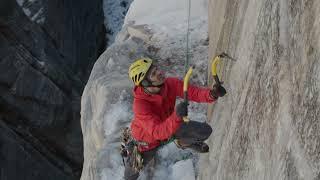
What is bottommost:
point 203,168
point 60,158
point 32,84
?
point 60,158

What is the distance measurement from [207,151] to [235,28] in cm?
149

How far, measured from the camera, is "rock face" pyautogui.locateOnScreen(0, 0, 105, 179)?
19344 mm

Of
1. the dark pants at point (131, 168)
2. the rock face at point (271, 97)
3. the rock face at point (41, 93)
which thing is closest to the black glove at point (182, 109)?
the rock face at point (271, 97)

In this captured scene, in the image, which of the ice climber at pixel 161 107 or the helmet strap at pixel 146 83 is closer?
the ice climber at pixel 161 107

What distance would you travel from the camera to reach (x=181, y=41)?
11023 millimetres

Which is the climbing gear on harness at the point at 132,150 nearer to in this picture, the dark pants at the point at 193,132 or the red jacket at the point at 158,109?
the red jacket at the point at 158,109

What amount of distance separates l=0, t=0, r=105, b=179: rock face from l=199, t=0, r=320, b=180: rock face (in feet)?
45.4

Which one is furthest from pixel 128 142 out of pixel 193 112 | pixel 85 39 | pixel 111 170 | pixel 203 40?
pixel 85 39

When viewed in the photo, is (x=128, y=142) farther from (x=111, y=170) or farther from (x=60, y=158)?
(x=60, y=158)

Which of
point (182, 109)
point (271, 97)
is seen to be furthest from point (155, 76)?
point (271, 97)

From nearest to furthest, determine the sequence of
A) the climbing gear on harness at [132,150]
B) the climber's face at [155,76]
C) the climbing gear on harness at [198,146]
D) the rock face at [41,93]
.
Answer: the climber's face at [155,76]
the climbing gear on harness at [198,146]
the climbing gear on harness at [132,150]
the rock face at [41,93]

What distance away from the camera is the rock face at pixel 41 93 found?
1934cm

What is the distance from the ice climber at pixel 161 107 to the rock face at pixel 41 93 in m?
13.0

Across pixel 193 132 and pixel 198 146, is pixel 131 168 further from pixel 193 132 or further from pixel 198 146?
pixel 193 132
